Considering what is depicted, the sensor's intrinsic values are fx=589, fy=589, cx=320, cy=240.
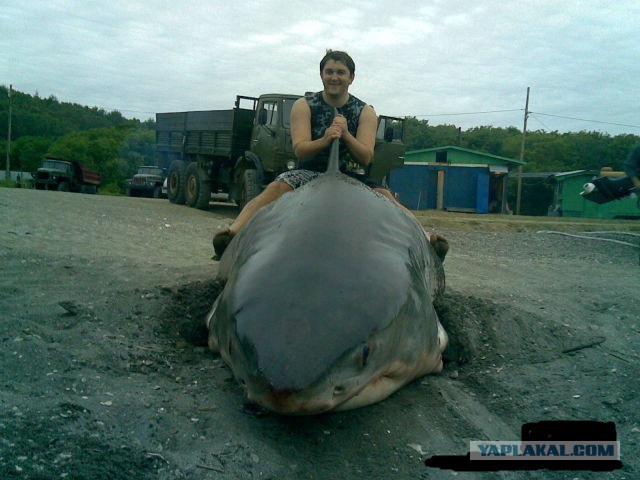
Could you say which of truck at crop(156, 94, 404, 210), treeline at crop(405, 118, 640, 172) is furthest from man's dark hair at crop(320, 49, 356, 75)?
treeline at crop(405, 118, 640, 172)

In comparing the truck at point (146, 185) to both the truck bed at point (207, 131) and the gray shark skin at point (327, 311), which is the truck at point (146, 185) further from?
the gray shark skin at point (327, 311)

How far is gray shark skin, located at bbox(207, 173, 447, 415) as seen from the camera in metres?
1.97

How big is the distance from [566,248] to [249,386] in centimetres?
978

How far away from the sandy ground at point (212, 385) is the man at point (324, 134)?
0.79 metres

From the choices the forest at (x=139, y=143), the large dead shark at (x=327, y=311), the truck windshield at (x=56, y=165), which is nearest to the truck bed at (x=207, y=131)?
the truck windshield at (x=56, y=165)

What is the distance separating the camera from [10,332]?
308 centimetres

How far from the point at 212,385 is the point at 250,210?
1854mm

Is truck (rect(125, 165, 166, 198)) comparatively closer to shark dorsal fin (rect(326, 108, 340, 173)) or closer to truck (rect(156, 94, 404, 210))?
truck (rect(156, 94, 404, 210))

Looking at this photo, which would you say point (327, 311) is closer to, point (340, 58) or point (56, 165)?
point (340, 58)

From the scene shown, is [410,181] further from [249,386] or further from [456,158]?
[249,386]

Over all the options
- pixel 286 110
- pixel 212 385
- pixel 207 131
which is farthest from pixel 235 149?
pixel 212 385

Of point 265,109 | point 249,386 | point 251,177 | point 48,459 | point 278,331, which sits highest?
point 265,109

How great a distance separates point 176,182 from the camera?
17.3 meters

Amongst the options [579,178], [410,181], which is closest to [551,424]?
[410,181]
